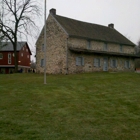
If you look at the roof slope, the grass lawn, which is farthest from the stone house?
the grass lawn

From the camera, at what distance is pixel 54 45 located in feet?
104

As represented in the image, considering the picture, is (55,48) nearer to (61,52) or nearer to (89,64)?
(61,52)

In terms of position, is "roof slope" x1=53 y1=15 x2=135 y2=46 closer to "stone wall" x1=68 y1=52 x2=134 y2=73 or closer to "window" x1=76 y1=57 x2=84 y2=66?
"stone wall" x1=68 y1=52 x2=134 y2=73

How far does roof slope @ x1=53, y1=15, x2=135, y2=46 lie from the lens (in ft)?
105

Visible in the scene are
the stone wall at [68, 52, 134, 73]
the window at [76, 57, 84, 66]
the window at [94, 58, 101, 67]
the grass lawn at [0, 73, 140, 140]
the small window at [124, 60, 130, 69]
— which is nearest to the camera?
the grass lawn at [0, 73, 140, 140]

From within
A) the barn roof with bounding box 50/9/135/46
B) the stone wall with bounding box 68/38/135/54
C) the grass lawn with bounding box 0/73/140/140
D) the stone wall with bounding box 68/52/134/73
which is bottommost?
the grass lawn with bounding box 0/73/140/140

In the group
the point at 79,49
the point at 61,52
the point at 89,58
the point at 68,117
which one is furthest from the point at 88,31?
the point at 68,117

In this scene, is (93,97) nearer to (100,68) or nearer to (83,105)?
(83,105)

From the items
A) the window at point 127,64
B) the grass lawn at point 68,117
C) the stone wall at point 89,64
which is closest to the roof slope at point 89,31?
the stone wall at point 89,64

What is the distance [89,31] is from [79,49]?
6.30 metres

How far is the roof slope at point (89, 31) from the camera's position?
105ft

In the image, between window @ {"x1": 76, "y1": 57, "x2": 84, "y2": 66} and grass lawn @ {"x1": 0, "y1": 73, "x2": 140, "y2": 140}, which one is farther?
window @ {"x1": 76, "y1": 57, "x2": 84, "y2": 66}

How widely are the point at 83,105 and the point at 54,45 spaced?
2199cm

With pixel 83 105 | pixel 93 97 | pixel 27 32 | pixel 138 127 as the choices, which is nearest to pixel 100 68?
pixel 27 32
